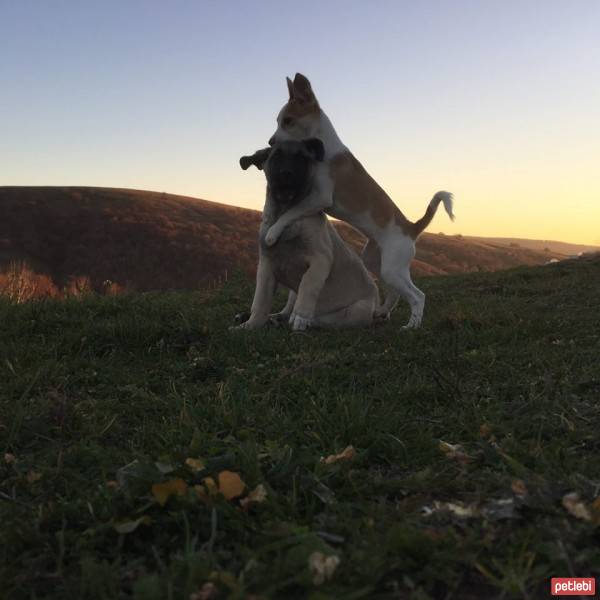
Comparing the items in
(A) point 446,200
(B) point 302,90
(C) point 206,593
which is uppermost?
(B) point 302,90

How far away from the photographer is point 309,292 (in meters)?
4.49

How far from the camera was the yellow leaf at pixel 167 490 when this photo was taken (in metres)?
1.48

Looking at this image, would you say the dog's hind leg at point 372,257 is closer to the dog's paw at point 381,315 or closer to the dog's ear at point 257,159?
the dog's paw at point 381,315

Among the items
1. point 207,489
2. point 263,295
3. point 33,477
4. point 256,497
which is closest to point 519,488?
point 256,497

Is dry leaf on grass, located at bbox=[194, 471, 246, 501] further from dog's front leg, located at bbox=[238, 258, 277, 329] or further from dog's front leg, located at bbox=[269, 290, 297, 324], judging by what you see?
dog's front leg, located at bbox=[269, 290, 297, 324]

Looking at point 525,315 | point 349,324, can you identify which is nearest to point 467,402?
point 349,324

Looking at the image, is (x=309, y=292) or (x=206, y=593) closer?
(x=206, y=593)

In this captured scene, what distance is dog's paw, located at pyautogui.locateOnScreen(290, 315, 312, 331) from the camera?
438 cm

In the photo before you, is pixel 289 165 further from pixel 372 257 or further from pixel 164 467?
pixel 164 467

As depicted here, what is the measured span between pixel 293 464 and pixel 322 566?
0.55 metres

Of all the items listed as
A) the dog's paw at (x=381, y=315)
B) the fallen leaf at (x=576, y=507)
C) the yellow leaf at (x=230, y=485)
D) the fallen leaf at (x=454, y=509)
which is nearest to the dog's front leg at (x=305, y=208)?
the dog's paw at (x=381, y=315)

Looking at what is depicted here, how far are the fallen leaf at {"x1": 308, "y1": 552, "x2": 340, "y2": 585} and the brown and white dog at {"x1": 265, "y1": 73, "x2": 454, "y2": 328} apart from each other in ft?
11.2

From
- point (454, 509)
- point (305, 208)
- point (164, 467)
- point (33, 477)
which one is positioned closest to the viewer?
point (454, 509)

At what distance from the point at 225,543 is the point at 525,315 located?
13.4 ft
